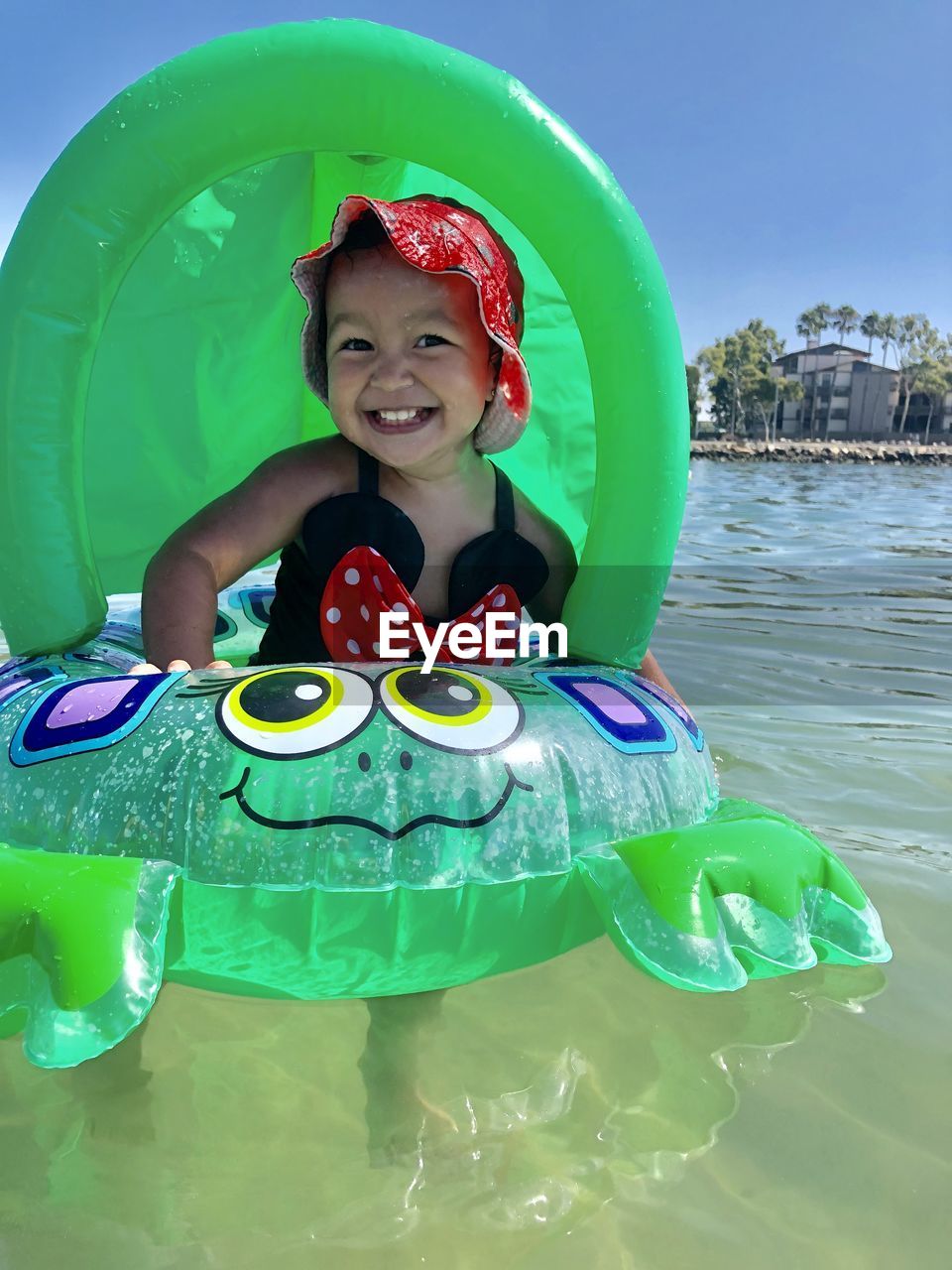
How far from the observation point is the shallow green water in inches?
46.3

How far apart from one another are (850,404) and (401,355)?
5758 centimetres

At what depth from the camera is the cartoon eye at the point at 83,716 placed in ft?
4.54

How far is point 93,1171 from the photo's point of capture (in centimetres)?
127

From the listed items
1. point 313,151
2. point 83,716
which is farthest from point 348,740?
point 313,151

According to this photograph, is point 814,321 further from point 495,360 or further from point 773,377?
point 495,360

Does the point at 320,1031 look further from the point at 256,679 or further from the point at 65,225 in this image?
the point at 65,225

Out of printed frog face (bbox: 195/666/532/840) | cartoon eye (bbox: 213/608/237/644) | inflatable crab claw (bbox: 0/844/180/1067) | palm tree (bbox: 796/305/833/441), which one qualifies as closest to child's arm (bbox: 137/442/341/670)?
printed frog face (bbox: 195/666/532/840)

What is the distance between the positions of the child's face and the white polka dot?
0.65 meters

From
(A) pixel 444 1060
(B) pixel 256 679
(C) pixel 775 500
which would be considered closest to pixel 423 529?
(B) pixel 256 679

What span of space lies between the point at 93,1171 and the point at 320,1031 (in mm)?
381

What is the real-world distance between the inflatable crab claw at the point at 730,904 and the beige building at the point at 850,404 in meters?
56.0

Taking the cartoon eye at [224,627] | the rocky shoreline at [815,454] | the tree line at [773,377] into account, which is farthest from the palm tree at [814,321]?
the cartoon eye at [224,627]

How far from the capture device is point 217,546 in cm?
191

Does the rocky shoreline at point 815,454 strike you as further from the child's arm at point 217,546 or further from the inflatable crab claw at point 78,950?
the inflatable crab claw at point 78,950
